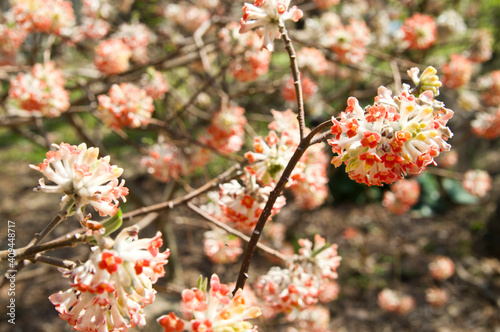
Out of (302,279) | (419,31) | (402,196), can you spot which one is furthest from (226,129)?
(402,196)

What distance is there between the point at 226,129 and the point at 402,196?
245 cm

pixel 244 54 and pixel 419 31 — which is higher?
pixel 419 31

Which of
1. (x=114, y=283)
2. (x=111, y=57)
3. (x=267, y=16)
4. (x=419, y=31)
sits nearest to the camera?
(x=114, y=283)

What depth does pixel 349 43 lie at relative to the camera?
2.88m

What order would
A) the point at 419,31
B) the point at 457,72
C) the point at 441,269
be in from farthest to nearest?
the point at 441,269 < the point at 457,72 < the point at 419,31

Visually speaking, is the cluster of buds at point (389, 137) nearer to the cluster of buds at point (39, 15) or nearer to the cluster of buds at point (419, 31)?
the cluster of buds at point (39, 15)

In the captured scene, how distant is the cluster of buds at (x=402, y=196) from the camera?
4.15m

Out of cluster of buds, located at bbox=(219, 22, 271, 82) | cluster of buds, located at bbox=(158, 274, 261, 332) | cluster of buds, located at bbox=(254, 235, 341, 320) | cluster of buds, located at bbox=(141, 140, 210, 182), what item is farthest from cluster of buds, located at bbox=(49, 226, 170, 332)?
cluster of buds, located at bbox=(219, 22, 271, 82)

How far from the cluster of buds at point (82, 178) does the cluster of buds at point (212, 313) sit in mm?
307

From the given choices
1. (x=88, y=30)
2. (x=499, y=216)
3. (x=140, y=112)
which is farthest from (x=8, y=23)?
(x=499, y=216)

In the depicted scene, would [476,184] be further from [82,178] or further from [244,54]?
[82,178]

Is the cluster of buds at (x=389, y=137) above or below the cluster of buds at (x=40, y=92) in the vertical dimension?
below

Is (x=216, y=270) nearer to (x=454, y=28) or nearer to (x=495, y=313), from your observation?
(x=495, y=313)

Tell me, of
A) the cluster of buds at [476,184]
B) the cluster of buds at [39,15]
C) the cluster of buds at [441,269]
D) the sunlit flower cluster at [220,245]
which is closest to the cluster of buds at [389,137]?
the sunlit flower cluster at [220,245]
